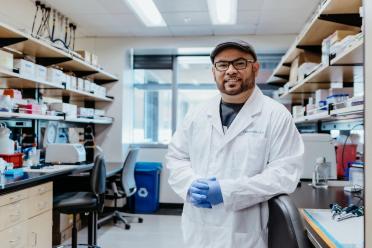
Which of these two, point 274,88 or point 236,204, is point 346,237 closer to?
point 236,204

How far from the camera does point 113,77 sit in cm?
479

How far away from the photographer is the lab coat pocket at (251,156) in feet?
4.55

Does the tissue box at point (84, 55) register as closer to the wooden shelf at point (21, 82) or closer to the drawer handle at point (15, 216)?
the wooden shelf at point (21, 82)

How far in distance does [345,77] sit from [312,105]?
45 centimetres

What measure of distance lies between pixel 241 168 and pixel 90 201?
6.04 ft

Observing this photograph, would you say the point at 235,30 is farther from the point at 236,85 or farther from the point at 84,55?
the point at 236,85

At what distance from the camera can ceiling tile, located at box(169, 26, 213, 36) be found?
175 inches

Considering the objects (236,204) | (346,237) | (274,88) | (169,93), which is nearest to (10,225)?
→ (236,204)

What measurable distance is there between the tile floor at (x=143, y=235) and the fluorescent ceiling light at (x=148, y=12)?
8.04ft

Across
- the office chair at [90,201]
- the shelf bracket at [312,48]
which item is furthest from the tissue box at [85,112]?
the shelf bracket at [312,48]

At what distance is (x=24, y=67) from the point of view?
2754 mm

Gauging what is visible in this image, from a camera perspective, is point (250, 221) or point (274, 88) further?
point (274, 88)

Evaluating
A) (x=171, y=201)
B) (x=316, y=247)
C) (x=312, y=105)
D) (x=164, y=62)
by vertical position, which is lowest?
(x=171, y=201)

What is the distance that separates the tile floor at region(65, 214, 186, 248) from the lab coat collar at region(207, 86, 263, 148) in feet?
7.75
